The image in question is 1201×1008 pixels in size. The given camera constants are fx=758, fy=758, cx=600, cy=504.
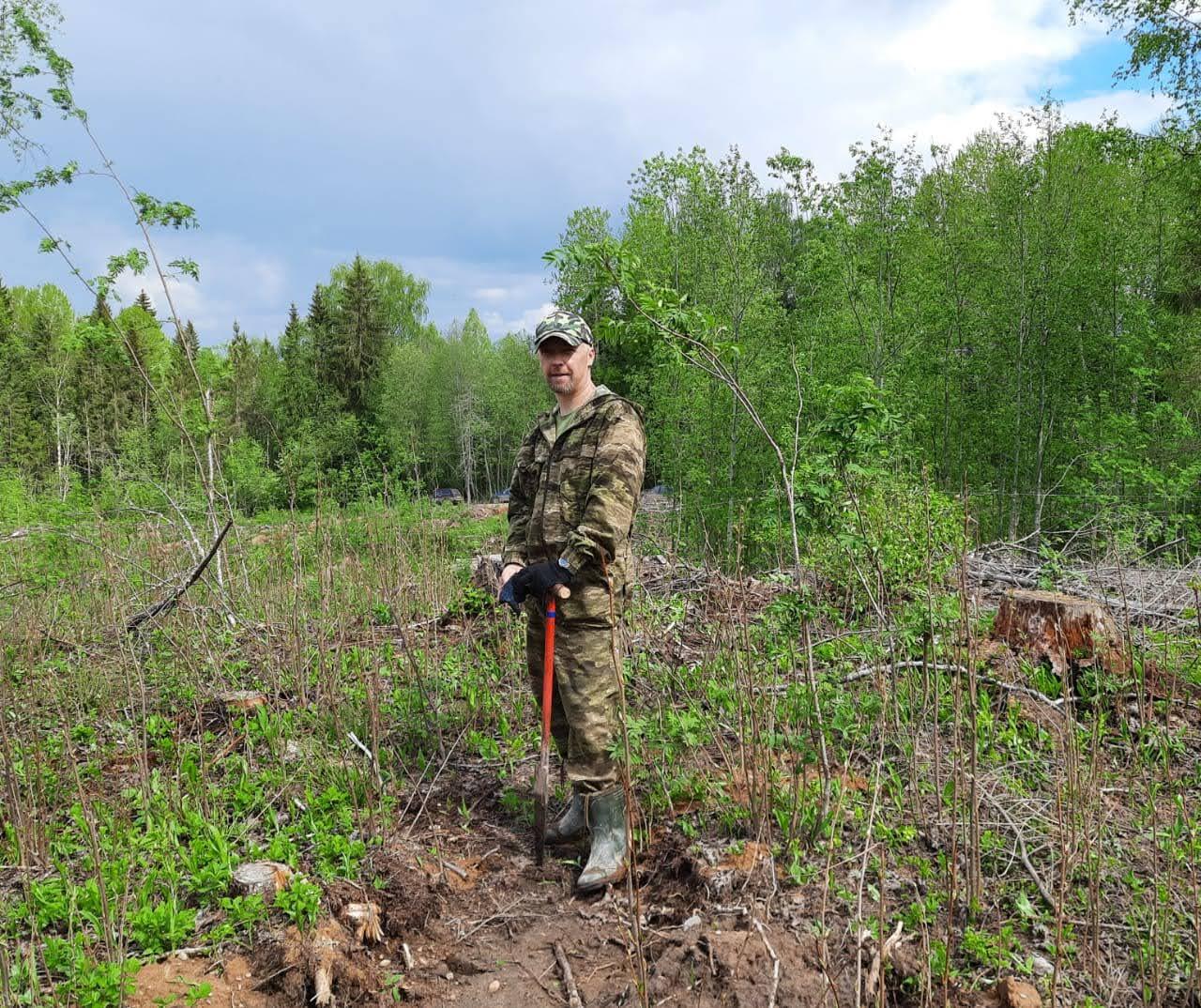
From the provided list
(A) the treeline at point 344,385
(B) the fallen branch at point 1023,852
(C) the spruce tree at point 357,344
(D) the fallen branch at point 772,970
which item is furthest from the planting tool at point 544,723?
(C) the spruce tree at point 357,344

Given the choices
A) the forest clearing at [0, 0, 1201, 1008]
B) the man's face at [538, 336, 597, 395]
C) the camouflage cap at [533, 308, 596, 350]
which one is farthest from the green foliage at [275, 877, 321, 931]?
the camouflage cap at [533, 308, 596, 350]

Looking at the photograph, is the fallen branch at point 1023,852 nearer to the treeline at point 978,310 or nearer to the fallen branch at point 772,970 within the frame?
the fallen branch at point 772,970

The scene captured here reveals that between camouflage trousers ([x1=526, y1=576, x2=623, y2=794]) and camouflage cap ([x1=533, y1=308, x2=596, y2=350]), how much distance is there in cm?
105

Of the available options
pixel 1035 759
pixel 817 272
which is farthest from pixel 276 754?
pixel 817 272

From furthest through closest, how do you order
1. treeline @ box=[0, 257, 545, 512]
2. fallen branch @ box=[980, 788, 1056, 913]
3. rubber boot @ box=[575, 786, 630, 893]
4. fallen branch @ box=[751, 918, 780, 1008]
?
treeline @ box=[0, 257, 545, 512] → rubber boot @ box=[575, 786, 630, 893] → fallen branch @ box=[980, 788, 1056, 913] → fallen branch @ box=[751, 918, 780, 1008]

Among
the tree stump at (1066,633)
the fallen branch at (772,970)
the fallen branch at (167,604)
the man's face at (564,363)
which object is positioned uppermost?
the man's face at (564,363)

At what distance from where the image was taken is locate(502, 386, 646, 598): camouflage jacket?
3.07 m

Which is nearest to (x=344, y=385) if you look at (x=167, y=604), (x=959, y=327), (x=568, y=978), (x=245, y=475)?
(x=245, y=475)

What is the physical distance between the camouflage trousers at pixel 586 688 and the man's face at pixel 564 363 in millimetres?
880

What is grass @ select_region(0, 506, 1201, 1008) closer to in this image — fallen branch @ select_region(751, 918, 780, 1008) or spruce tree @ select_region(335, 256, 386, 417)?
fallen branch @ select_region(751, 918, 780, 1008)

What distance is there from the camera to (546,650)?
3.07 metres

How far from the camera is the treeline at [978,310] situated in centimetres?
1354

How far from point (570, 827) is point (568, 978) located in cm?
81

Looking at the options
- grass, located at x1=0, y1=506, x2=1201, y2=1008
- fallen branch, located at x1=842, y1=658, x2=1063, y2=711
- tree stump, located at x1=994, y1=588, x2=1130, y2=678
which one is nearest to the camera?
grass, located at x1=0, y1=506, x2=1201, y2=1008
